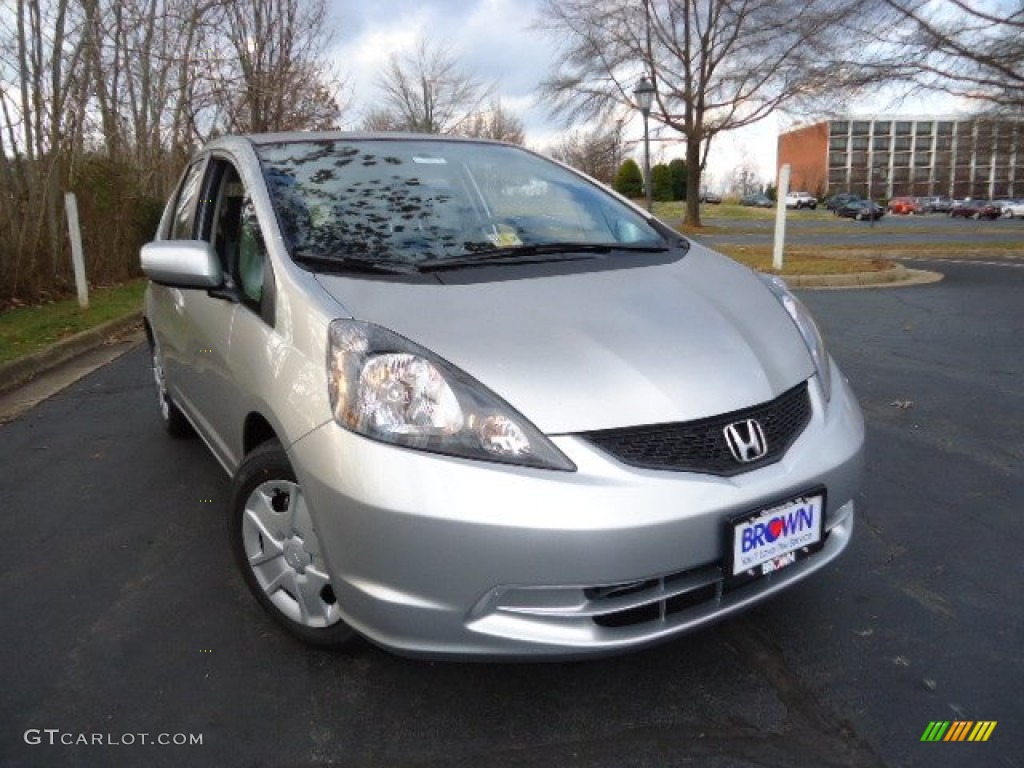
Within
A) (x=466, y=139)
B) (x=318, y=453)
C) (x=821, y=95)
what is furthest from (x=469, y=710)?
(x=821, y=95)

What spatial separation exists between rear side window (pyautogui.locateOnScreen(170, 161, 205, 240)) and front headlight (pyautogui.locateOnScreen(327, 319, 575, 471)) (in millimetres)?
1781

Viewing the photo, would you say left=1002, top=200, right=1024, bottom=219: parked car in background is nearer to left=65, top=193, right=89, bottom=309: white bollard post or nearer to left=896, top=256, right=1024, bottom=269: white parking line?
left=896, top=256, right=1024, bottom=269: white parking line

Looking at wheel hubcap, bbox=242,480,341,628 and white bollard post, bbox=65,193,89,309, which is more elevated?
white bollard post, bbox=65,193,89,309

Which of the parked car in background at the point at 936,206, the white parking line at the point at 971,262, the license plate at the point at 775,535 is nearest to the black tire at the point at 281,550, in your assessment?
the license plate at the point at 775,535

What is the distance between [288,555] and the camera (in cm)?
212

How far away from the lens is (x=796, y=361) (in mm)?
2125

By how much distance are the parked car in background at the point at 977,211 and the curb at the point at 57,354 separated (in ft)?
180

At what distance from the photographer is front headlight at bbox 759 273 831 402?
87.1 inches

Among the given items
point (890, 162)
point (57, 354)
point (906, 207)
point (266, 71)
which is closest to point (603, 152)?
point (266, 71)

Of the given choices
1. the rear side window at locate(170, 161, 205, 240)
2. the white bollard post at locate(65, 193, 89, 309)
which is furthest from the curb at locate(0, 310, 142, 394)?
the rear side window at locate(170, 161, 205, 240)

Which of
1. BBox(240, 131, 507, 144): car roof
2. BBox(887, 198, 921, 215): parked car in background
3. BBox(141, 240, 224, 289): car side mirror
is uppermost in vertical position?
BBox(887, 198, 921, 215): parked car in background

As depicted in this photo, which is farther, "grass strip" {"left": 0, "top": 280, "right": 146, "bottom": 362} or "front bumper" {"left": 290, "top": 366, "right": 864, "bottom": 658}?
"grass strip" {"left": 0, "top": 280, "right": 146, "bottom": 362}

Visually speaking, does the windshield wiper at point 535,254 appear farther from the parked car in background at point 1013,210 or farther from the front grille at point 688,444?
the parked car in background at point 1013,210

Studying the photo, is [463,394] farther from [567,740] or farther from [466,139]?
[466,139]
